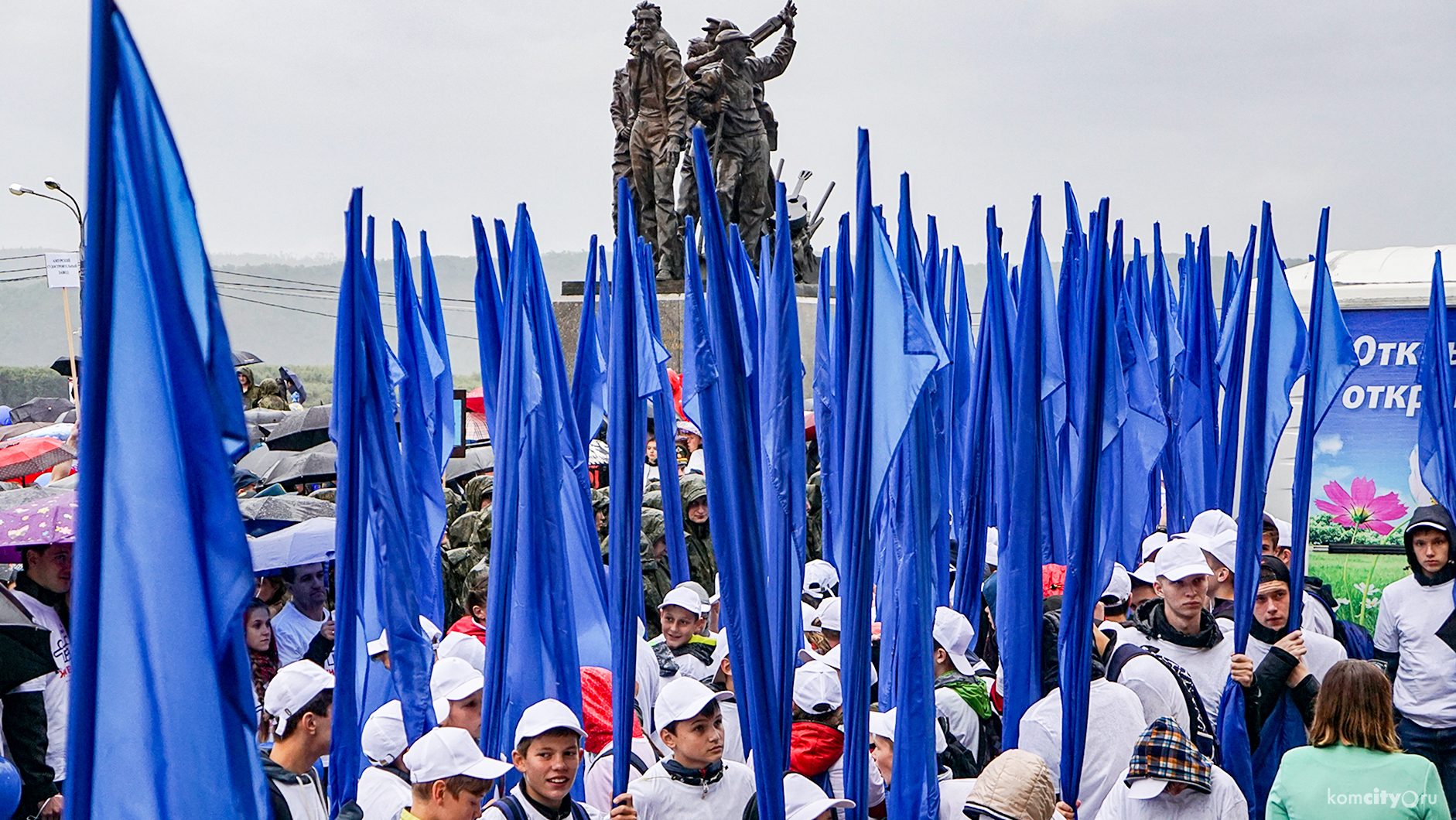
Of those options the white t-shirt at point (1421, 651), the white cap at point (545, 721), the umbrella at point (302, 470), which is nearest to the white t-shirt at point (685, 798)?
the white cap at point (545, 721)

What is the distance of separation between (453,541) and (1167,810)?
561 cm

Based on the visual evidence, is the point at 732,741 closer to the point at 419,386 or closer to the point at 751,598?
the point at 751,598

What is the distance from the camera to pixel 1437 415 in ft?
21.2

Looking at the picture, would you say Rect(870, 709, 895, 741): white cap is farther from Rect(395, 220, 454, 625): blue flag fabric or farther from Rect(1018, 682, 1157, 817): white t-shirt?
Rect(395, 220, 454, 625): blue flag fabric

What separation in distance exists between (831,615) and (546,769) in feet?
7.07

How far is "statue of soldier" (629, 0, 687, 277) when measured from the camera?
52.7ft

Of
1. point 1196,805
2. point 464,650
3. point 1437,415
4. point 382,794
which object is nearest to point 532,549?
point 464,650

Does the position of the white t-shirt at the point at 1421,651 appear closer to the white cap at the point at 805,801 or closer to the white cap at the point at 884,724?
the white cap at the point at 884,724

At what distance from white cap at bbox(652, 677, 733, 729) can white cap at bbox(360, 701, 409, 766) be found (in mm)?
1042

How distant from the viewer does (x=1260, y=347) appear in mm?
6227

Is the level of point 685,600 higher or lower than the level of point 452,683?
higher

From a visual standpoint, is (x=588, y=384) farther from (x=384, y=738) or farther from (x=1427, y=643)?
(x=1427, y=643)

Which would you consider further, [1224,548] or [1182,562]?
[1224,548]

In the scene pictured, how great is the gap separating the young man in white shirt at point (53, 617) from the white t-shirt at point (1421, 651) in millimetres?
4806
